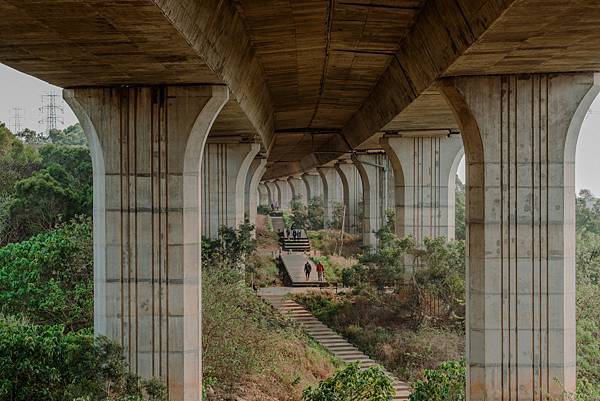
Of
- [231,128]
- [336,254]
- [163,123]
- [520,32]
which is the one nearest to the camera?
[520,32]

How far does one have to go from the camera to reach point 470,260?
14656mm

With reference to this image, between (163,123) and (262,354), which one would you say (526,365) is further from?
(163,123)

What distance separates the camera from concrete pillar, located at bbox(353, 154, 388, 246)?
138ft

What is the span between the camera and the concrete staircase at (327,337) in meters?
19.6

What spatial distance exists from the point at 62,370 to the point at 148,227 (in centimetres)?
330

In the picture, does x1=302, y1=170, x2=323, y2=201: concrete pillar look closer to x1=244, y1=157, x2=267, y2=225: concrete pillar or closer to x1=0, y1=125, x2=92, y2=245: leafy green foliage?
x1=244, y1=157, x2=267, y2=225: concrete pillar

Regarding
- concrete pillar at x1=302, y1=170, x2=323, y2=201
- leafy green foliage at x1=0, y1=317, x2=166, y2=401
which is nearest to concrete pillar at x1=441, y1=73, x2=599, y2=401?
leafy green foliage at x1=0, y1=317, x2=166, y2=401

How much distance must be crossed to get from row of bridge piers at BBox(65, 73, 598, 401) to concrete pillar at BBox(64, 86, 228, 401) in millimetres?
19

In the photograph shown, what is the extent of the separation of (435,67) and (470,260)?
3828 mm

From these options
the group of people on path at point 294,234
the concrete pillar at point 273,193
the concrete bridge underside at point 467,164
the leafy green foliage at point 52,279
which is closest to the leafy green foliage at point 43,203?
the leafy green foliage at point 52,279

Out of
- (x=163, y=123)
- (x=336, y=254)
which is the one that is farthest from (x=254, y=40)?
(x=336, y=254)

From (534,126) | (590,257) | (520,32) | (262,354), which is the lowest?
(262,354)

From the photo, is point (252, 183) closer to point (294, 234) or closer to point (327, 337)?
point (294, 234)

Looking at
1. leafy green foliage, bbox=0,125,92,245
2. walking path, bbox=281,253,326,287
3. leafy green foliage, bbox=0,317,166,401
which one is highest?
leafy green foliage, bbox=0,125,92,245
